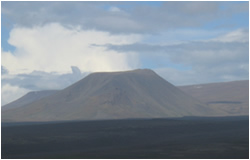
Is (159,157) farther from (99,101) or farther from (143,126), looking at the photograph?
(99,101)

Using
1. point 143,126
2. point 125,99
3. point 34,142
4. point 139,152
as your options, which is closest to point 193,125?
point 143,126

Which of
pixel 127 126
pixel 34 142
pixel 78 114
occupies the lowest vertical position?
pixel 34 142

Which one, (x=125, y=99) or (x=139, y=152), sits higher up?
(x=125, y=99)

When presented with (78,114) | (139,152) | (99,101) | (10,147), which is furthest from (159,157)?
(99,101)

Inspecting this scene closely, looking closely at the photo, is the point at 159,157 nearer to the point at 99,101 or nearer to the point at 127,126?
the point at 127,126

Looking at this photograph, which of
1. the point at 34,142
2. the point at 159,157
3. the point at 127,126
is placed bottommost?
the point at 159,157

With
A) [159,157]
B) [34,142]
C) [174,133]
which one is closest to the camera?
[159,157]

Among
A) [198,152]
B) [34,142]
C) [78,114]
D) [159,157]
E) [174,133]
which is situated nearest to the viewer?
[159,157]

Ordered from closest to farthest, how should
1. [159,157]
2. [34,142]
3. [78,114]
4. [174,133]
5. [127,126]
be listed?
[159,157], [34,142], [174,133], [127,126], [78,114]

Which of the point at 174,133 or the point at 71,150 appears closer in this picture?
the point at 71,150
